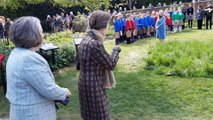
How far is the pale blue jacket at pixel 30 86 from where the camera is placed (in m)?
3.18

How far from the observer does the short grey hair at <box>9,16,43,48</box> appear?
3.18 m

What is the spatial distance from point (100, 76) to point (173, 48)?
8.12m

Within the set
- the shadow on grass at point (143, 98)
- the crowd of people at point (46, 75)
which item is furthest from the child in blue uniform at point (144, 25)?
the crowd of people at point (46, 75)

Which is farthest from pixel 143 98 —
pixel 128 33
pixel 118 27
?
pixel 128 33

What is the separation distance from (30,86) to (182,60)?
762 centimetres

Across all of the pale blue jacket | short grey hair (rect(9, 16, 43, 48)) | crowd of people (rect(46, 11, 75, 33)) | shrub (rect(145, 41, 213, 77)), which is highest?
short grey hair (rect(9, 16, 43, 48))

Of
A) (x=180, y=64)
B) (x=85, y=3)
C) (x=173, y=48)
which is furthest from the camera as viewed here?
(x=85, y=3)

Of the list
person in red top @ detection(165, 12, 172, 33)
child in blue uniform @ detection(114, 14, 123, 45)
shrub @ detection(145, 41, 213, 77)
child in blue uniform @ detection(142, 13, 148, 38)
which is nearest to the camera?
shrub @ detection(145, 41, 213, 77)

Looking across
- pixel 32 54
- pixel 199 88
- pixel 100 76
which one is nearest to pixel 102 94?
pixel 100 76

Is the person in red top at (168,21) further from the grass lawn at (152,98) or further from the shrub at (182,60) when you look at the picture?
the grass lawn at (152,98)

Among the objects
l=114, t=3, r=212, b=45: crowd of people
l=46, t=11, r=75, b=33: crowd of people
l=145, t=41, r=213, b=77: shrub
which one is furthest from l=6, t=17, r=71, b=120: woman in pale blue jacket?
l=46, t=11, r=75, b=33: crowd of people

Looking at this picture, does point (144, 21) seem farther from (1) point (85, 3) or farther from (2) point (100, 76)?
(2) point (100, 76)

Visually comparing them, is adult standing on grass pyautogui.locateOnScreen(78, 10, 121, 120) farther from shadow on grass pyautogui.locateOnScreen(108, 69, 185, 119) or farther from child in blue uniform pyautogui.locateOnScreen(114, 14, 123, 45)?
child in blue uniform pyautogui.locateOnScreen(114, 14, 123, 45)

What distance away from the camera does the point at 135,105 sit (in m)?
7.33
